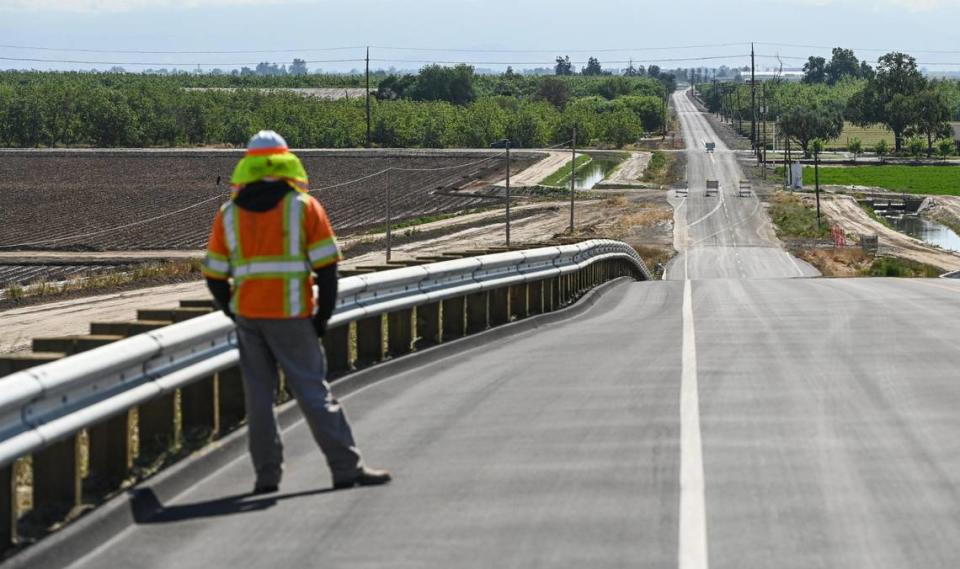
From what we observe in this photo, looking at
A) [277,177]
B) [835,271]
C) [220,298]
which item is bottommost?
[835,271]

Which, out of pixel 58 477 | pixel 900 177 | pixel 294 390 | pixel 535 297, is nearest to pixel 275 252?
pixel 294 390

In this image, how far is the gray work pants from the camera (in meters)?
8.45

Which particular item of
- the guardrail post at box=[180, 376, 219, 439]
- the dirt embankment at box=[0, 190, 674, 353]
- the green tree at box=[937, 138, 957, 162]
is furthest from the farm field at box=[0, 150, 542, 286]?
the green tree at box=[937, 138, 957, 162]

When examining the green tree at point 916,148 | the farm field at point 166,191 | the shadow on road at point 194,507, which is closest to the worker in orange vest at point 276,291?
the shadow on road at point 194,507

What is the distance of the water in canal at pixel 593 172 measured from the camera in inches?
4550

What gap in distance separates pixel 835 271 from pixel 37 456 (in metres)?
64.9

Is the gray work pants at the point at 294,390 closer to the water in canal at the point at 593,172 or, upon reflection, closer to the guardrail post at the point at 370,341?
the guardrail post at the point at 370,341

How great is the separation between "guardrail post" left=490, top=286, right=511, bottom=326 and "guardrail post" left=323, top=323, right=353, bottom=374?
4548 mm

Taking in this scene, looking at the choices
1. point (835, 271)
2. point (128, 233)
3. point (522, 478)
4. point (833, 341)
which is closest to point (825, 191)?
point (835, 271)

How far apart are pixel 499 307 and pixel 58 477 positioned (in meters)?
9.54

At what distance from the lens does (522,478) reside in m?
8.73

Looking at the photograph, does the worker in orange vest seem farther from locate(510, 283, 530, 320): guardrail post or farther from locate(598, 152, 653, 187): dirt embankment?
locate(598, 152, 653, 187): dirt embankment

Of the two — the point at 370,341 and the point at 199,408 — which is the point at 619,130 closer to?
the point at 370,341

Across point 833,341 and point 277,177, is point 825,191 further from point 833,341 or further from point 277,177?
point 277,177
